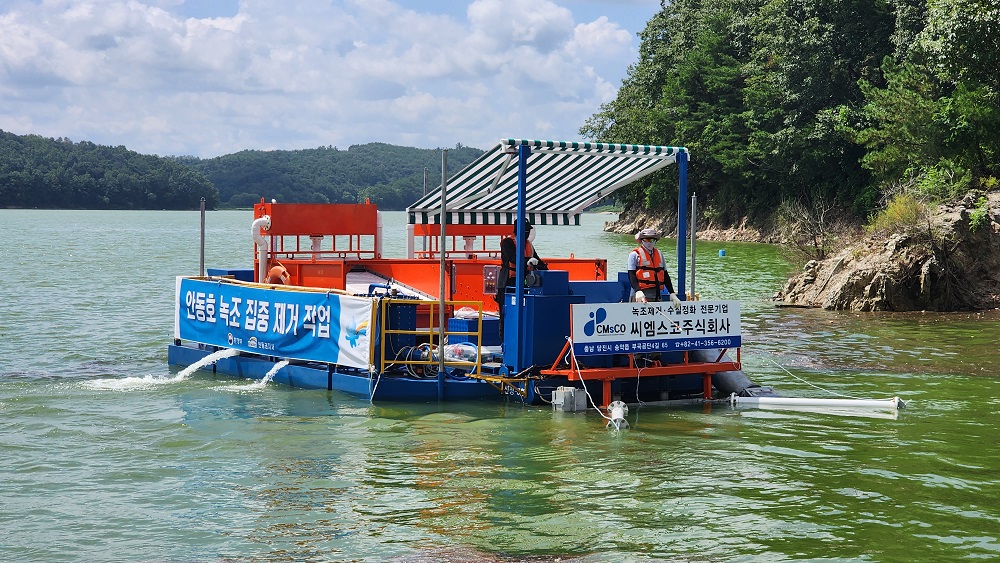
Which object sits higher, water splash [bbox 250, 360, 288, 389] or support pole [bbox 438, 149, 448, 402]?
support pole [bbox 438, 149, 448, 402]

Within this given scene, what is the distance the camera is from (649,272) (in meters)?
15.6

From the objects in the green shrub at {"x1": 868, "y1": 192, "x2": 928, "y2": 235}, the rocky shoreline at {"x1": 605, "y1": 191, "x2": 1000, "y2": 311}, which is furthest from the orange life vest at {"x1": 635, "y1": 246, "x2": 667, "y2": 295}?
the green shrub at {"x1": 868, "y1": 192, "x2": 928, "y2": 235}

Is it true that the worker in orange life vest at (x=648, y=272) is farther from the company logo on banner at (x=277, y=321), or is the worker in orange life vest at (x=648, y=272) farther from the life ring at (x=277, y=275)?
the life ring at (x=277, y=275)

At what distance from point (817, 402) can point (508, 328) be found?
4.27m

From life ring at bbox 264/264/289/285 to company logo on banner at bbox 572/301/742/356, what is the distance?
22.9 feet

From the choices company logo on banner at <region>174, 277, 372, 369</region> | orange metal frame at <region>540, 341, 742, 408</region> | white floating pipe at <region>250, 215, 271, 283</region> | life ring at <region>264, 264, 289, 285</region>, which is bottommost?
orange metal frame at <region>540, 341, 742, 408</region>

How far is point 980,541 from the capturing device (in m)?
9.54

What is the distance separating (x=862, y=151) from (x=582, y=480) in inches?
2375

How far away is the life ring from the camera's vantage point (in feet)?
64.6

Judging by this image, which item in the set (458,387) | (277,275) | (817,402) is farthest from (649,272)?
(277,275)

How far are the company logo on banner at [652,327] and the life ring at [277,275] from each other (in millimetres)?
6980

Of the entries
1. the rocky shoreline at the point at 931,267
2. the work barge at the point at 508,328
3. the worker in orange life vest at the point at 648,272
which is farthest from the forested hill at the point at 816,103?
the worker in orange life vest at the point at 648,272

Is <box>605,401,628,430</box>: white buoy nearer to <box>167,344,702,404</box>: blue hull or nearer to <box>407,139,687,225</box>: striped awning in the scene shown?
<box>167,344,702,404</box>: blue hull

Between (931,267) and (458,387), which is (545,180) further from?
(931,267)
